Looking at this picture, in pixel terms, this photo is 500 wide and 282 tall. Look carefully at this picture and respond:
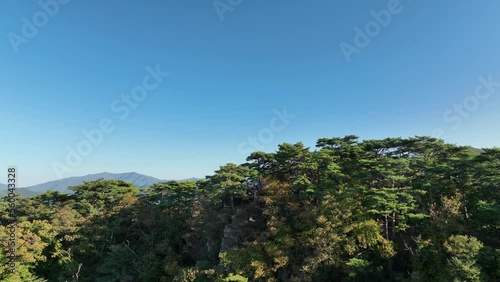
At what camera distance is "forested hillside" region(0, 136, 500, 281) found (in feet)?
56.5

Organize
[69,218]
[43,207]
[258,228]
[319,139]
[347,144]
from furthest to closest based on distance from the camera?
1. [43,207]
2. [69,218]
3. [319,139]
4. [347,144]
5. [258,228]

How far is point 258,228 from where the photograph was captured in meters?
22.2

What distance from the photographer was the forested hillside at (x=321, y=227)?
56.5 ft

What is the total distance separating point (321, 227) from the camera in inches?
738

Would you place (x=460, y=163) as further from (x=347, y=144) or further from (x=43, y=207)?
(x=43, y=207)

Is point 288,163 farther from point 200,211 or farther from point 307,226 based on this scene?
point 200,211

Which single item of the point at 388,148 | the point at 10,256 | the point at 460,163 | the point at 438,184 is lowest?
the point at 10,256

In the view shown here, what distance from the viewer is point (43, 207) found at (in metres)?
37.8

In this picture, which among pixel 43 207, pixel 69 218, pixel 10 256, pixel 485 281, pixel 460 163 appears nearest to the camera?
pixel 485 281

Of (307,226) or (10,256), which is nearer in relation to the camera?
(307,226)

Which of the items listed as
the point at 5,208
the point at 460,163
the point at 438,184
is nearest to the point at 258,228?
the point at 438,184

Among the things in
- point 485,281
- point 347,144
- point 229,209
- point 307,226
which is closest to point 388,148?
point 347,144

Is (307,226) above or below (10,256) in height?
above

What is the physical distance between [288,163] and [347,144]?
608cm
